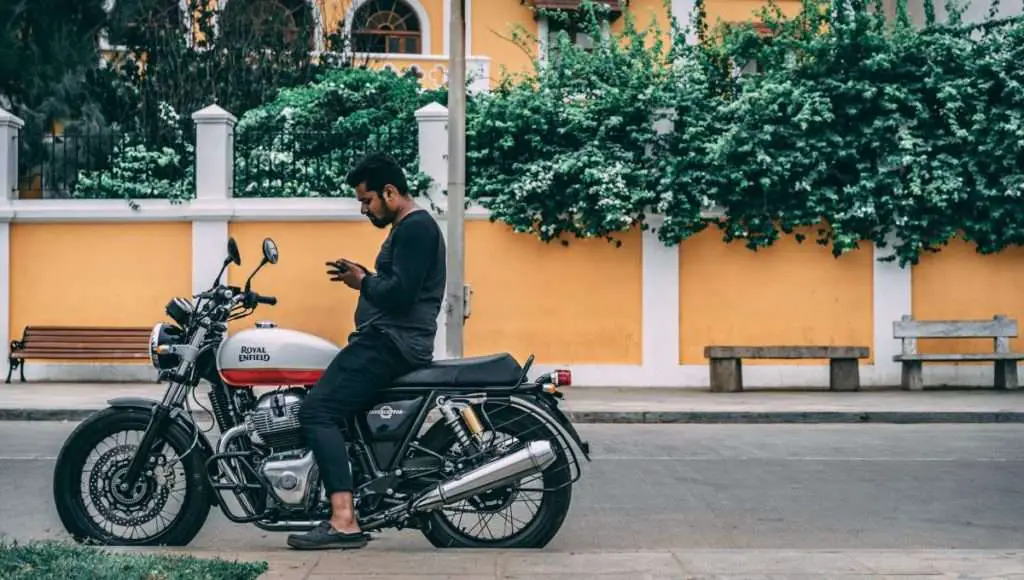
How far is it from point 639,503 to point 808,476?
1873 millimetres

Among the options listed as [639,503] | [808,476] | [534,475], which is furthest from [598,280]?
[534,475]

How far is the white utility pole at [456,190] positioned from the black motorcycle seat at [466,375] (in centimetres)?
943

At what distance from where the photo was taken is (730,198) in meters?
17.7

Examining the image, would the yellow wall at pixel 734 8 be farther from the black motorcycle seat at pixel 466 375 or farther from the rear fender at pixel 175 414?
the rear fender at pixel 175 414

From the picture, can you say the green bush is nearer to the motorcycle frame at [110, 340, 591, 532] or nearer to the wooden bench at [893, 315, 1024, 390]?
the wooden bench at [893, 315, 1024, 390]

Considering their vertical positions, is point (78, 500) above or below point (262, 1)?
below

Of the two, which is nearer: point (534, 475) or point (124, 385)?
point (534, 475)

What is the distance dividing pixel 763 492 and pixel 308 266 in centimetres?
988

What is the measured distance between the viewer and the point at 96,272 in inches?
715

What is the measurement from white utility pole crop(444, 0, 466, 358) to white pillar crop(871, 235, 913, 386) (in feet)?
18.9

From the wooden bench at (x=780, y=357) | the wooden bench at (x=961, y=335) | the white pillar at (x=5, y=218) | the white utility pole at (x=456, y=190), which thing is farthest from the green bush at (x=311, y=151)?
the wooden bench at (x=961, y=335)

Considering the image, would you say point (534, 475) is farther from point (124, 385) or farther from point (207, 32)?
point (207, 32)

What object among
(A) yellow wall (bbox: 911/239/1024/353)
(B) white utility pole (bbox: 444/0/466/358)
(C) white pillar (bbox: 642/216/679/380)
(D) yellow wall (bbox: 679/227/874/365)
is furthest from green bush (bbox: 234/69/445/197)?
(A) yellow wall (bbox: 911/239/1024/353)

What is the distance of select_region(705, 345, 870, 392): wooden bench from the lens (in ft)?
56.4
